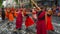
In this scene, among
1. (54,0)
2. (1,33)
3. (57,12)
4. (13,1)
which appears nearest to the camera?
(1,33)

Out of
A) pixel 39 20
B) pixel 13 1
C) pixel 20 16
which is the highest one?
pixel 39 20

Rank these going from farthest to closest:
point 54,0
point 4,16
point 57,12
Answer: point 54,0
point 57,12
point 4,16

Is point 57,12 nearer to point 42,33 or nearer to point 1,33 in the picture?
point 1,33

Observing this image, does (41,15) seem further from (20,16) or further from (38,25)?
(20,16)

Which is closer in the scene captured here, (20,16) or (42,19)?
(42,19)

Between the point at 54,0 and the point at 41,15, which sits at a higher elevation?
the point at 41,15

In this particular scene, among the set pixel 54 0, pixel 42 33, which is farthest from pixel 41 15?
pixel 54 0

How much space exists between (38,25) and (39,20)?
238 mm

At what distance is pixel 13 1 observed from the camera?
49906 millimetres

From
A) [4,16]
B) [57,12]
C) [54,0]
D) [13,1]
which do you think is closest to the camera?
[4,16]

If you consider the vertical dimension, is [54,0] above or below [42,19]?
below

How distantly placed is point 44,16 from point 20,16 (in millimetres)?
7181

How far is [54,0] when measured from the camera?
4362cm

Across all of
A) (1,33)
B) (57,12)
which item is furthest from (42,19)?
(57,12)
